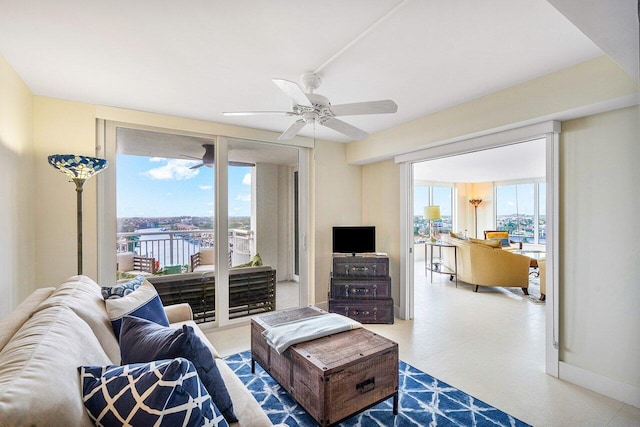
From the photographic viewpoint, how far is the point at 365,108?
197cm

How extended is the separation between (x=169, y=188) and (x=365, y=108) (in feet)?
8.04

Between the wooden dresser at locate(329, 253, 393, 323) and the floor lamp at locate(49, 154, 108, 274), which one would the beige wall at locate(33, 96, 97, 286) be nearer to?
the floor lamp at locate(49, 154, 108, 274)

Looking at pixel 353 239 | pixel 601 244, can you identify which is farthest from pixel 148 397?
pixel 353 239

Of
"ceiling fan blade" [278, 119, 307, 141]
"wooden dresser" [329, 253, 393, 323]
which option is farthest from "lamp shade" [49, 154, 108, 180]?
"wooden dresser" [329, 253, 393, 323]

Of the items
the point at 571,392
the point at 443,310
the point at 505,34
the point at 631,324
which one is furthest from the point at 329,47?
the point at 443,310

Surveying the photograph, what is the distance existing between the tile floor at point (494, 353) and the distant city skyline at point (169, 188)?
1.46 meters

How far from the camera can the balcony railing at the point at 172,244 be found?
10.5 feet

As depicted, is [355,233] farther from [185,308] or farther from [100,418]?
[100,418]

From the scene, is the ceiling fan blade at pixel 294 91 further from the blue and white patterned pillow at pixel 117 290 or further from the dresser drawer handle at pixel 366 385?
the dresser drawer handle at pixel 366 385

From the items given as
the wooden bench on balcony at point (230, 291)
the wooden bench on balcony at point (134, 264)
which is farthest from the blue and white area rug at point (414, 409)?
the wooden bench on balcony at point (134, 264)

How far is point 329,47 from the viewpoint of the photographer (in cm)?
189

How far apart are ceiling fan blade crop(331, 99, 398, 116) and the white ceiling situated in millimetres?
346

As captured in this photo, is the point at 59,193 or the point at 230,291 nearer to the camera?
the point at 59,193

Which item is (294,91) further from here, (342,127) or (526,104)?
(526,104)
